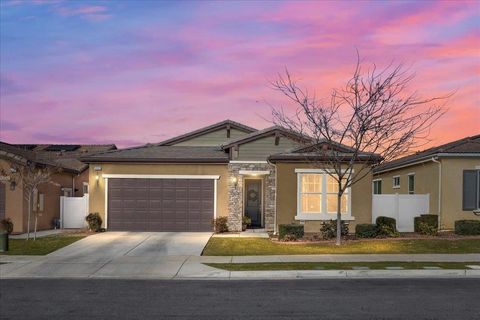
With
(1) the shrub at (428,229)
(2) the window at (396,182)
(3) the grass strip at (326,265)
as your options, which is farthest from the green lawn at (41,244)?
(2) the window at (396,182)

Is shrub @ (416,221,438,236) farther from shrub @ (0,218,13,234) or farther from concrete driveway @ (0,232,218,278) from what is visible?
shrub @ (0,218,13,234)

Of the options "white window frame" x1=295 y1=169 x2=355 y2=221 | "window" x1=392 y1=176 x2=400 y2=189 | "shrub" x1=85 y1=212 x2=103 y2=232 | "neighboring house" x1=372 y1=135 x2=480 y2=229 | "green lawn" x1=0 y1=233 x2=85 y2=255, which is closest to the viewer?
"green lawn" x1=0 y1=233 x2=85 y2=255

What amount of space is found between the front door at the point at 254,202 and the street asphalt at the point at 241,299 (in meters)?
14.7

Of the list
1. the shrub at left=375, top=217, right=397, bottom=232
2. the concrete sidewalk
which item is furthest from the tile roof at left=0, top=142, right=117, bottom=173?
the shrub at left=375, top=217, right=397, bottom=232

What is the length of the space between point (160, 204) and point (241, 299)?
605 inches

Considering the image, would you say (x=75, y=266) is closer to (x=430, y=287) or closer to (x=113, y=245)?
(x=113, y=245)

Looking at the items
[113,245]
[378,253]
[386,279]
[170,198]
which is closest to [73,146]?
[170,198]

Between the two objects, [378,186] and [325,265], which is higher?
[378,186]

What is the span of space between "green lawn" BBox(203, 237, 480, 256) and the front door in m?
6.85

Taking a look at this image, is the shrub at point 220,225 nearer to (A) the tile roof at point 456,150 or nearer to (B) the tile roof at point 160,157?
(B) the tile roof at point 160,157

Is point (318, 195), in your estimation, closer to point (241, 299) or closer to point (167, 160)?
point (167, 160)

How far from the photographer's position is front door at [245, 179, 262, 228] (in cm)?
2778

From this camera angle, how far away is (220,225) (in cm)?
2456

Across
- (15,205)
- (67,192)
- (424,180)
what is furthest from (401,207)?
(67,192)
